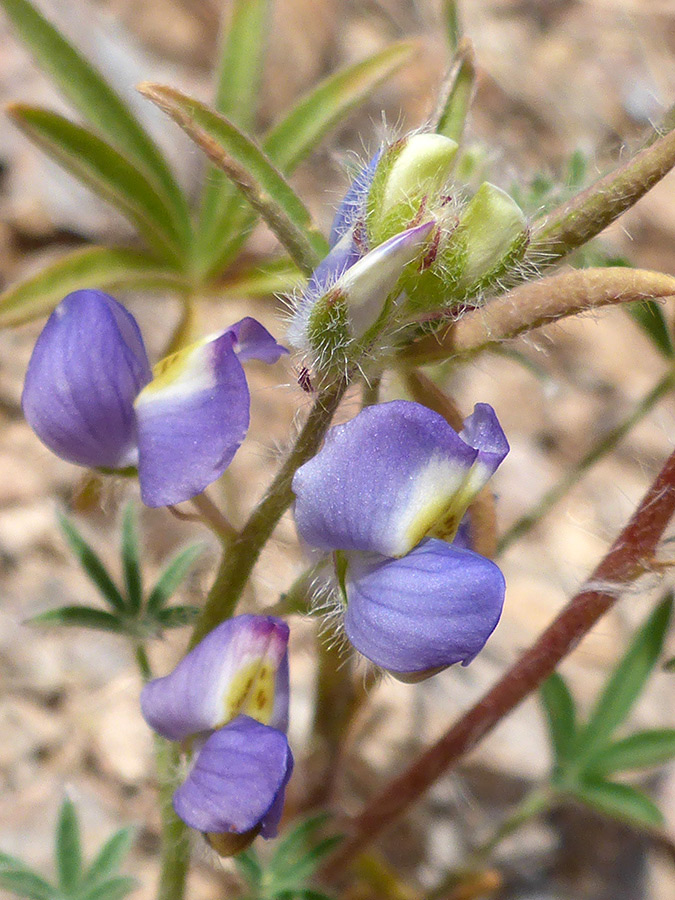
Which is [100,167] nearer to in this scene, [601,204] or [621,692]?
[601,204]

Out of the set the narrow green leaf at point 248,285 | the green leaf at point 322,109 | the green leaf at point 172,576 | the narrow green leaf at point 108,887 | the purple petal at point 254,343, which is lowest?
the narrow green leaf at point 108,887

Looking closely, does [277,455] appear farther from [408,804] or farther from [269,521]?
[408,804]

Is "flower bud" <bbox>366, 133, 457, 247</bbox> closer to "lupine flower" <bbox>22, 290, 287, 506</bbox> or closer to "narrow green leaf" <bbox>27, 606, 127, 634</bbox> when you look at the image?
"lupine flower" <bbox>22, 290, 287, 506</bbox>

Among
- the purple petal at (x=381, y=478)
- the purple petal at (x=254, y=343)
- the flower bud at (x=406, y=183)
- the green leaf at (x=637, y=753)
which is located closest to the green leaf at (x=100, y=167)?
the purple petal at (x=254, y=343)

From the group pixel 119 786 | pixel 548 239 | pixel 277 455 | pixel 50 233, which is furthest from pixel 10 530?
pixel 548 239

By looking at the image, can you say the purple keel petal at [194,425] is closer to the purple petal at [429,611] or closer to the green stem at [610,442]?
the purple petal at [429,611]

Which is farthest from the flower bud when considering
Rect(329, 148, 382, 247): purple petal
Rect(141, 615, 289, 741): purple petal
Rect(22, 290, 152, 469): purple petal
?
Rect(141, 615, 289, 741): purple petal

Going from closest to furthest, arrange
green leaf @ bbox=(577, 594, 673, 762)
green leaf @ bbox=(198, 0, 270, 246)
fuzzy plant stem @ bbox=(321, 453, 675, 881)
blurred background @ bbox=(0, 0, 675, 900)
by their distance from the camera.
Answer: fuzzy plant stem @ bbox=(321, 453, 675, 881) < green leaf @ bbox=(577, 594, 673, 762) < green leaf @ bbox=(198, 0, 270, 246) < blurred background @ bbox=(0, 0, 675, 900)
